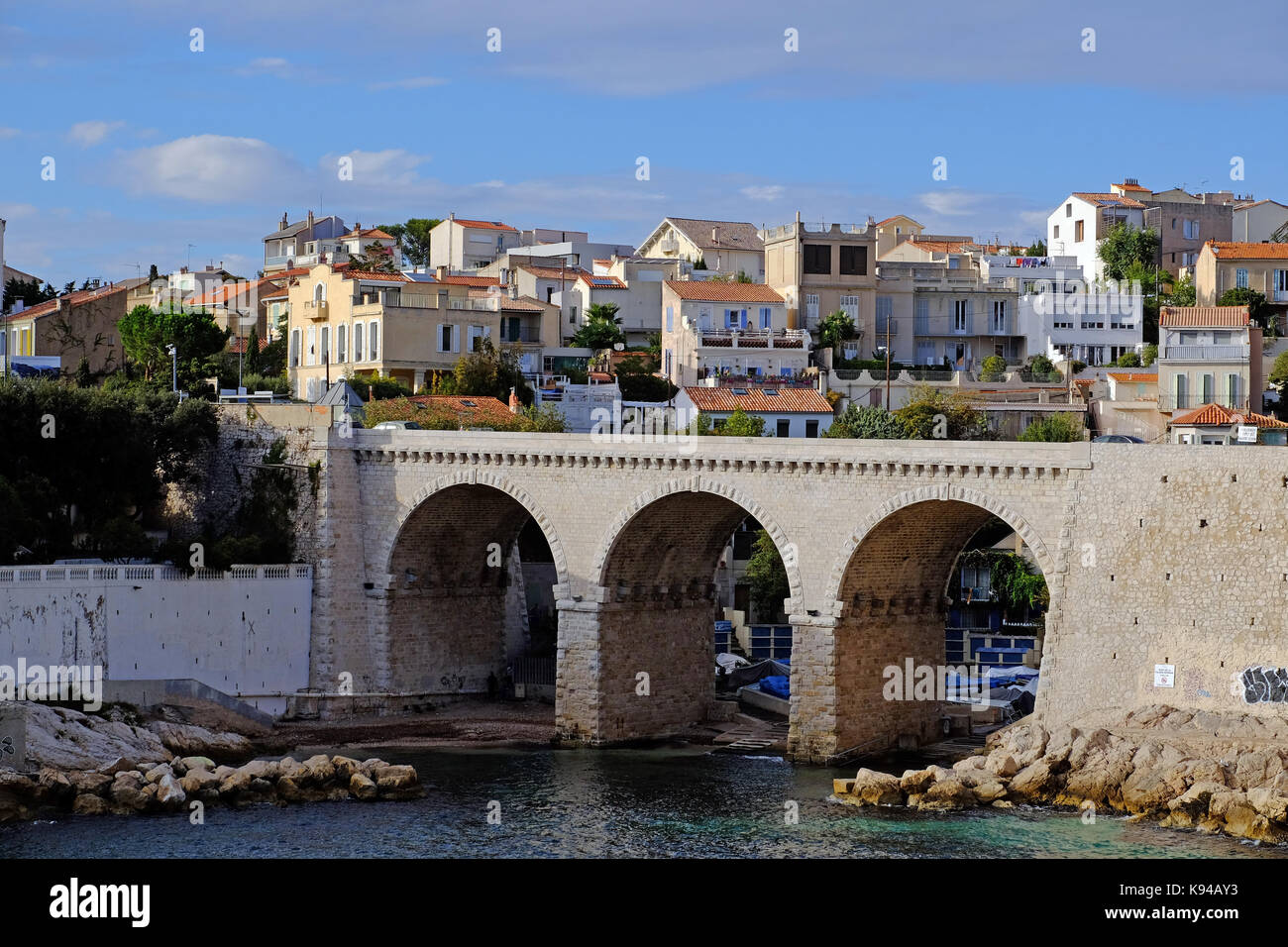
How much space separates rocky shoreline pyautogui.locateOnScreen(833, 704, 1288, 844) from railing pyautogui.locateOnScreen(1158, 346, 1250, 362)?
79.7 ft

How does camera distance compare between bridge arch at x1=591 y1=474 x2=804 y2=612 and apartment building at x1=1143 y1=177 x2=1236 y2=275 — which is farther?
apartment building at x1=1143 y1=177 x2=1236 y2=275

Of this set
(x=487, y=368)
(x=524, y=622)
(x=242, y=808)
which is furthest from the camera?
(x=487, y=368)

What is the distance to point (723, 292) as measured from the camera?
241 ft

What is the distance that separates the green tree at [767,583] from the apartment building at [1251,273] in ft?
72.7

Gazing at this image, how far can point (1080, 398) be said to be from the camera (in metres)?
67.1

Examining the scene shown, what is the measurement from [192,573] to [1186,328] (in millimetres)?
32431

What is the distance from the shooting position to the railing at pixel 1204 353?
6191 cm

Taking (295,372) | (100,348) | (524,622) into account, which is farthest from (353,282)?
Result: (524,622)

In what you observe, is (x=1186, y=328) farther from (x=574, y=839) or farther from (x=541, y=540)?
(x=574, y=839)

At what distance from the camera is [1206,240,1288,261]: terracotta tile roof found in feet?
241

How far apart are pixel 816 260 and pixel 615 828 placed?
3969 cm

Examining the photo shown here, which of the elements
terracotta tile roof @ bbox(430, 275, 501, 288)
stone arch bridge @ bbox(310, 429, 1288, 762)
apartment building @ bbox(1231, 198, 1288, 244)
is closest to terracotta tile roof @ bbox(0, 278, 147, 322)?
terracotta tile roof @ bbox(430, 275, 501, 288)

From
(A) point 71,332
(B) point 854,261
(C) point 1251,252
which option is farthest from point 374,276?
(C) point 1251,252

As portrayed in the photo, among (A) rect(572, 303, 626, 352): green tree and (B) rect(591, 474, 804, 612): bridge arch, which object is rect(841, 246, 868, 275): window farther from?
(B) rect(591, 474, 804, 612): bridge arch
